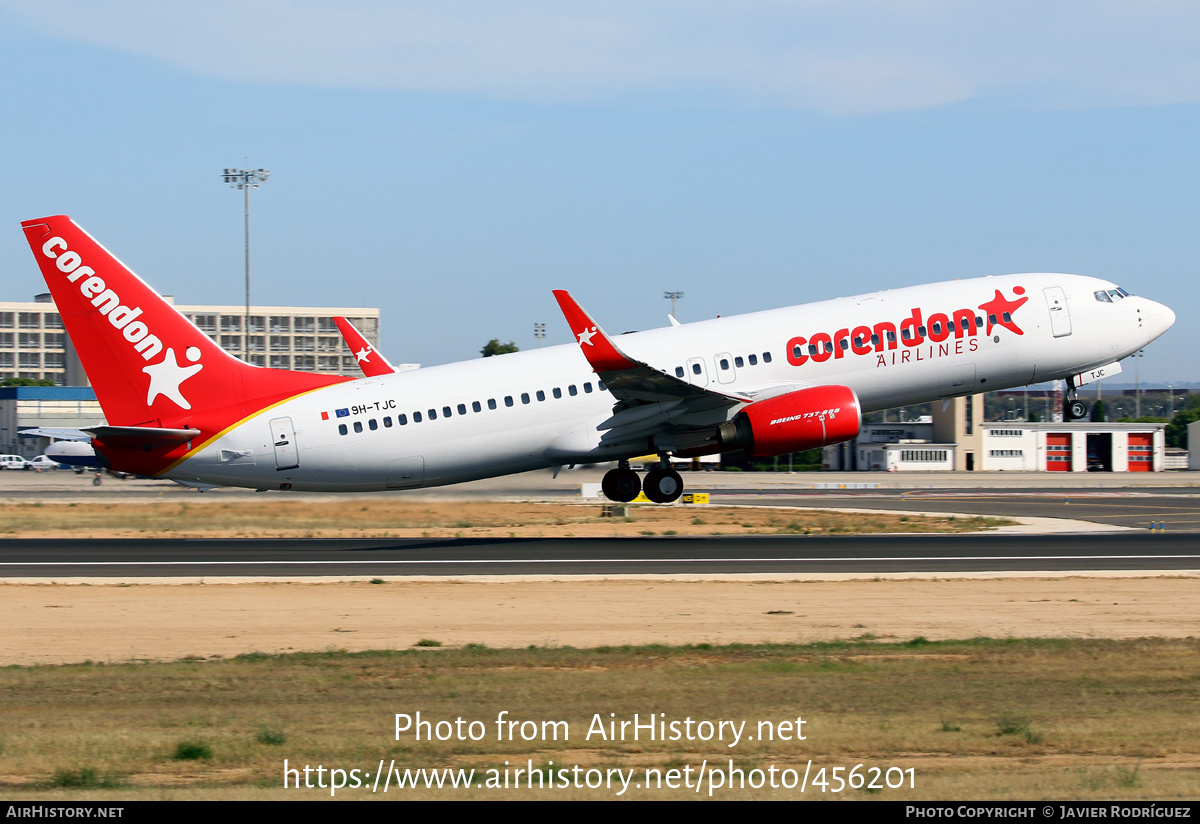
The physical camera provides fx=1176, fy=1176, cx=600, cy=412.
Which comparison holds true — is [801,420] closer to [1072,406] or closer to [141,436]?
[1072,406]

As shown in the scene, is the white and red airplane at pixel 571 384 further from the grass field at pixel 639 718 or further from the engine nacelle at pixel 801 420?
the grass field at pixel 639 718

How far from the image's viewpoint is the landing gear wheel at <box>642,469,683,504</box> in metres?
33.9

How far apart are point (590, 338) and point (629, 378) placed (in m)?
1.86

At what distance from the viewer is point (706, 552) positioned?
106ft

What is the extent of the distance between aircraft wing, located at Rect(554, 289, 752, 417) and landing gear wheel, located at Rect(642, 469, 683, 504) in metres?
2.09

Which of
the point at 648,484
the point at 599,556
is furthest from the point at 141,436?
the point at 648,484

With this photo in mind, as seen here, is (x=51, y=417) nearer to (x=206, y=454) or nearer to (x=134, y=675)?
(x=206, y=454)

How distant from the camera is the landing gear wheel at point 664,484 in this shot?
111 feet

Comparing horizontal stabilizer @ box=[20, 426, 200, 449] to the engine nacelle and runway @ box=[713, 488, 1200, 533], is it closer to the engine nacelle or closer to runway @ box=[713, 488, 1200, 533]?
the engine nacelle

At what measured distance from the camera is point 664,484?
112ft

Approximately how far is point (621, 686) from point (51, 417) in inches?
4476

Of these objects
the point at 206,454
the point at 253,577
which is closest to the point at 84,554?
the point at 206,454

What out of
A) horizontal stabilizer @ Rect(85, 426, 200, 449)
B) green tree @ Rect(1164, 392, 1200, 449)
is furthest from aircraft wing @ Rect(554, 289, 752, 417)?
green tree @ Rect(1164, 392, 1200, 449)

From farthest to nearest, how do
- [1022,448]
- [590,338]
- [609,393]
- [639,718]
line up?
[1022,448], [609,393], [590,338], [639,718]
